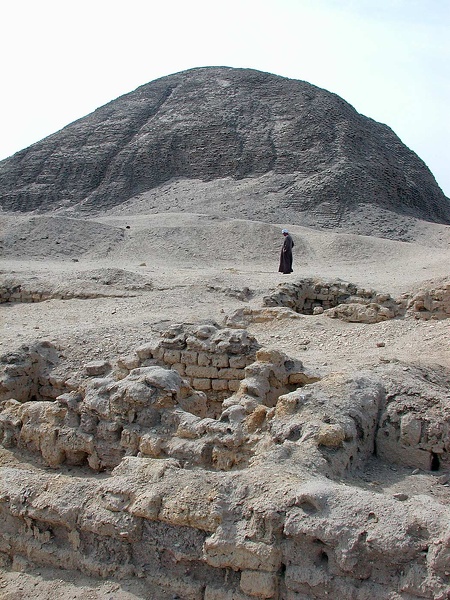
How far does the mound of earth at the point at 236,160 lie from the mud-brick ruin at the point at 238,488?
3199 centimetres

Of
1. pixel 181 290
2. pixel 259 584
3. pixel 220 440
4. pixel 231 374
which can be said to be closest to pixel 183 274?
pixel 181 290

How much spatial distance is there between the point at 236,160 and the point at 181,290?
3499cm

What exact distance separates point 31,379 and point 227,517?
397 centimetres

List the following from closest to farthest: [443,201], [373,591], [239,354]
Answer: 1. [373,591]
2. [239,354]
3. [443,201]

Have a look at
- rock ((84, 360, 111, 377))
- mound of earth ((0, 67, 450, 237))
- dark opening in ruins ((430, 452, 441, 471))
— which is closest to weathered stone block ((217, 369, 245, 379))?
rock ((84, 360, 111, 377))

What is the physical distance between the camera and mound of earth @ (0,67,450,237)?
4122 centimetres

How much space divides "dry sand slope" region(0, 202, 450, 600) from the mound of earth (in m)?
8.66

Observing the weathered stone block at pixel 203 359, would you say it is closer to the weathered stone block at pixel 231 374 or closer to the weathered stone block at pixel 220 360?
the weathered stone block at pixel 220 360

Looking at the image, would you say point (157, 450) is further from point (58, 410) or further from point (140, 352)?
point (140, 352)

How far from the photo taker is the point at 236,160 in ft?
156

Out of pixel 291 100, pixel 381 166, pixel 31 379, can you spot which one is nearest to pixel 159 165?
pixel 291 100

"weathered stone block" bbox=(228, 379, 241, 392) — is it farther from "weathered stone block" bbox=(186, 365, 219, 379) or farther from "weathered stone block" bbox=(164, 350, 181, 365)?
"weathered stone block" bbox=(164, 350, 181, 365)

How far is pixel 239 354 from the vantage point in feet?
22.1

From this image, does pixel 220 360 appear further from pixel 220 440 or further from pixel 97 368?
pixel 220 440
